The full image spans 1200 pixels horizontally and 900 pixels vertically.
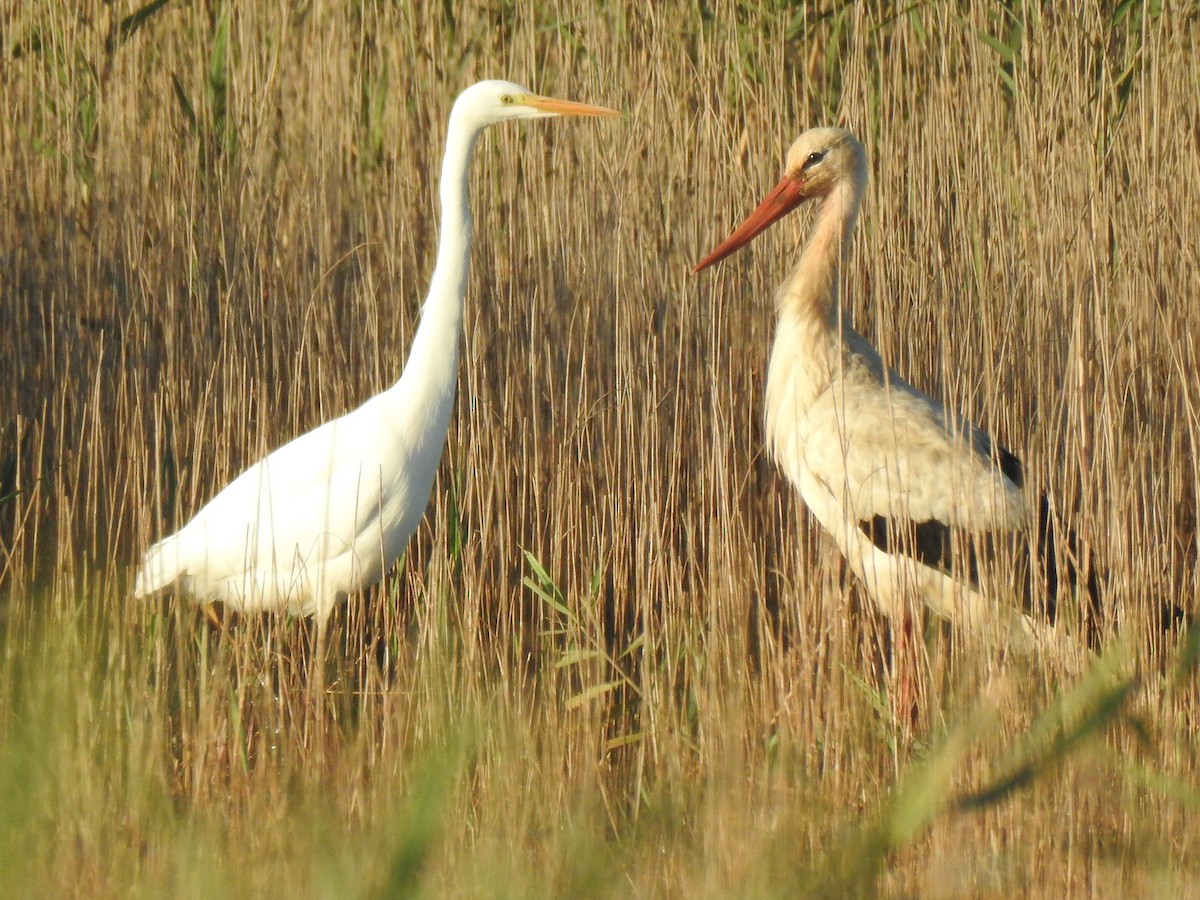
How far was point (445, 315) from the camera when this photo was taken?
298 cm

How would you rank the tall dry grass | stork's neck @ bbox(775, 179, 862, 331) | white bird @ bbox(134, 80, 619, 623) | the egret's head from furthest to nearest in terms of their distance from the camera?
stork's neck @ bbox(775, 179, 862, 331), the egret's head, white bird @ bbox(134, 80, 619, 623), the tall dry grass

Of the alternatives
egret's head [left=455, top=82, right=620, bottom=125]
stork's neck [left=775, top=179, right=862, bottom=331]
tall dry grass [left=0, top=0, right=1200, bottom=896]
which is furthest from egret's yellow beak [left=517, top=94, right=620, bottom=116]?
stork's neck [left=775, top=179, right=862, bottom=331]

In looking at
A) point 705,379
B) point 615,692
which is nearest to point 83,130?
point 705,379

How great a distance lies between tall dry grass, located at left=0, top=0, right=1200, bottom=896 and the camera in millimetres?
2740

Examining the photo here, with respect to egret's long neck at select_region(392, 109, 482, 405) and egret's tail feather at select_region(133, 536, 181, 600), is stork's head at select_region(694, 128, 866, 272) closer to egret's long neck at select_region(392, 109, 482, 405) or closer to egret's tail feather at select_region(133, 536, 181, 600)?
egret's long neck at select_region(392, 109, 482, 405)

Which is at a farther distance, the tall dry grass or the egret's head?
the egret's head

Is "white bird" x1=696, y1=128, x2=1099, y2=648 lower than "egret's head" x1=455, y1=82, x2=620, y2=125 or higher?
lower

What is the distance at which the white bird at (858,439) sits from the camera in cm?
315

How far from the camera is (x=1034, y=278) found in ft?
11.4

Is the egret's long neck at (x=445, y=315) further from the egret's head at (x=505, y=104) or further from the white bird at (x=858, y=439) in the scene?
the white bird at (x=858, y=439)

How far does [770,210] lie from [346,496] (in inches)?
53.9

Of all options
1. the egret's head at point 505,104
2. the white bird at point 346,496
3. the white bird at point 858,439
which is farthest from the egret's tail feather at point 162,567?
the white bird at point 858,439

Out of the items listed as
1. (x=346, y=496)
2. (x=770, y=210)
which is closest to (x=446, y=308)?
(x=346, y=496)

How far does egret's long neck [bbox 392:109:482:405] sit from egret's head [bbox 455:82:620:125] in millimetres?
181
